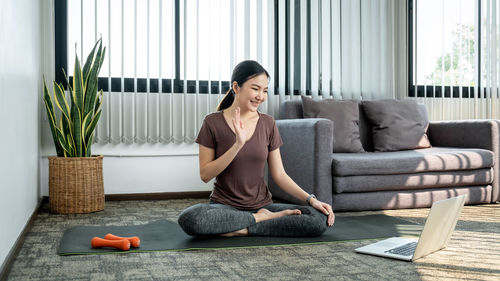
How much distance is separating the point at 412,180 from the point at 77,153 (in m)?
2.13

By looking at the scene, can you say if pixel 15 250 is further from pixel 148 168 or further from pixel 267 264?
pixel 148 168

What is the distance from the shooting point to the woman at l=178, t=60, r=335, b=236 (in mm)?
2221

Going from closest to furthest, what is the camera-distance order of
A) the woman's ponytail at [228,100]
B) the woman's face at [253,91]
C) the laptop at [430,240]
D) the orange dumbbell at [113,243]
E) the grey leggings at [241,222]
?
1. the laptop at [430,240]
2. the orange dumbbell at [113,243]
3. the grey leggings at [241,222]
4. the woman's face at [253,91]
5. the woman's ponytail at [228,100]

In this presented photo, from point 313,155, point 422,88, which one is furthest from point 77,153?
point 422,88

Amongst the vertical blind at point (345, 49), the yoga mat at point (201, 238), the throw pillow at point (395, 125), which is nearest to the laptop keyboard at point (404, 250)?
the yoga mat at point (201, 238)

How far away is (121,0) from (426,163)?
240 cm

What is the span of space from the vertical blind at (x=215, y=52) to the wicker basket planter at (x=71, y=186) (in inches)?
21.7

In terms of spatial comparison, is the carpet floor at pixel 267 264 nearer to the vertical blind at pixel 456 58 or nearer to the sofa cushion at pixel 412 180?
the sofa cushion at pixel 412 180

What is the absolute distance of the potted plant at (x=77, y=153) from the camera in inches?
123

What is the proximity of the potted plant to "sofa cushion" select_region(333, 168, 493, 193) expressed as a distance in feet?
4.98

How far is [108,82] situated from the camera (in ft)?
12.1

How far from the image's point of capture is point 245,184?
2.34 m

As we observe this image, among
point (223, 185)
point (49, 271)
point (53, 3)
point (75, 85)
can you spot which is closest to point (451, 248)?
point (223, 185)

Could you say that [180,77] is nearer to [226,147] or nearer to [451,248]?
[226,147]
